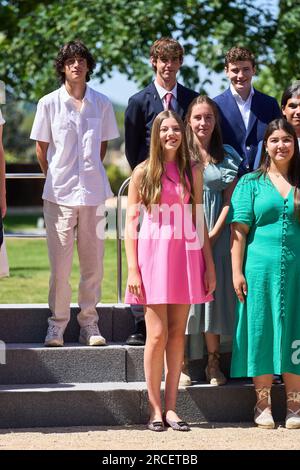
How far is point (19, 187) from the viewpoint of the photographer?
38.6m

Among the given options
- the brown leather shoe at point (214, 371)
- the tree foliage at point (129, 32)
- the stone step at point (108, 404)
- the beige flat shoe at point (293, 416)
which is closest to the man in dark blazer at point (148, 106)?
the brown leather shoe at point (214, 371)

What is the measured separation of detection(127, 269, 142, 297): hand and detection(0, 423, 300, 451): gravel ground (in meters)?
0.88

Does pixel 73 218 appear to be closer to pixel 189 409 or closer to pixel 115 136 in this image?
pixel 115 136

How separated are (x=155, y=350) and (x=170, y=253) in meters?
0.61

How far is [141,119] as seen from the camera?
7.95 meters

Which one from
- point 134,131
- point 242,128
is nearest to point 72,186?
point 134,131

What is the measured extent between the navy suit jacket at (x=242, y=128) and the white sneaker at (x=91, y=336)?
1.47 metres

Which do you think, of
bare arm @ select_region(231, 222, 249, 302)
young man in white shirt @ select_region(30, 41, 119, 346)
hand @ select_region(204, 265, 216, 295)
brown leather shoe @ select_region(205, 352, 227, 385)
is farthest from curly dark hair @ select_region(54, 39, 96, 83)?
brown leather shoe @ select_region(205, 352, 227, 385)

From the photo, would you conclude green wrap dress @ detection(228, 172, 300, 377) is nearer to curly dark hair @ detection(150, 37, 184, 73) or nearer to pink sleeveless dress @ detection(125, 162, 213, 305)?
pink sleeveless dress @ detection(125, 162, 213, 305)

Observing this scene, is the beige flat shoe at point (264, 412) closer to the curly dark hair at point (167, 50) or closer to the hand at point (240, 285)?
the hand at point (240, 285)

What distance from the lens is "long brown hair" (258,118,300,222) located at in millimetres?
7297

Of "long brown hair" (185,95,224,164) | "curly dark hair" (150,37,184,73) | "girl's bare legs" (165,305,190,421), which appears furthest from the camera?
"curly dark hair" (150,37,184,73)

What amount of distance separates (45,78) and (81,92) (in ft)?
44.6
